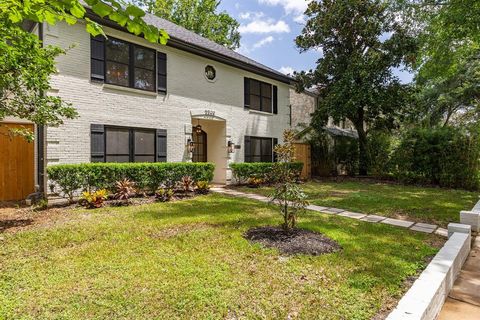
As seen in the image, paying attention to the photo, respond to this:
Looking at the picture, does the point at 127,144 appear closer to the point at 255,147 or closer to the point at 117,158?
the point at 117,158

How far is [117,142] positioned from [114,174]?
1.36 metres

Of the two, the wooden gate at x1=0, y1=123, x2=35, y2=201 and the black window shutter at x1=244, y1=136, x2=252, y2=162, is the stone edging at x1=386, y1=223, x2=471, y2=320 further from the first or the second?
the wooden gate at x1=0, y1=123, x2=35, y2=201

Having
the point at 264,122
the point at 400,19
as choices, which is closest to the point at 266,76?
the point at 264,122

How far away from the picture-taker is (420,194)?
33.4 feet

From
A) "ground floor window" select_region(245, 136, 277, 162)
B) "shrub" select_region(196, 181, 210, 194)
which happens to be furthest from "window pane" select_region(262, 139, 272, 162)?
"shrub" select_region(196, 181, 210, 194)

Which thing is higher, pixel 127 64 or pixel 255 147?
pixel 127 64

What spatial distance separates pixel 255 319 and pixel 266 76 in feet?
42.5

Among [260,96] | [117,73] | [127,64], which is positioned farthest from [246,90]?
[117,73]

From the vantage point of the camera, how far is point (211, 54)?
11219 millimetres

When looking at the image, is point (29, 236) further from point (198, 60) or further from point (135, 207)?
point (198, 60)

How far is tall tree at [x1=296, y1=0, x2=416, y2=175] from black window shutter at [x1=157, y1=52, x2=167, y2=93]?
861 centimetres

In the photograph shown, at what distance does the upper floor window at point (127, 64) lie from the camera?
8.39 metres

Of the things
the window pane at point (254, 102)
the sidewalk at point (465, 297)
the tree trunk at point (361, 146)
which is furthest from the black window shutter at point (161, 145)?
the tree trunk at point (361, 146)

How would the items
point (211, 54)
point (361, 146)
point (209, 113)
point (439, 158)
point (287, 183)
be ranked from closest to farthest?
point (287, 183) → point (211, 54) → point (209, 113) → point (439, 158) → point (361, 146)
